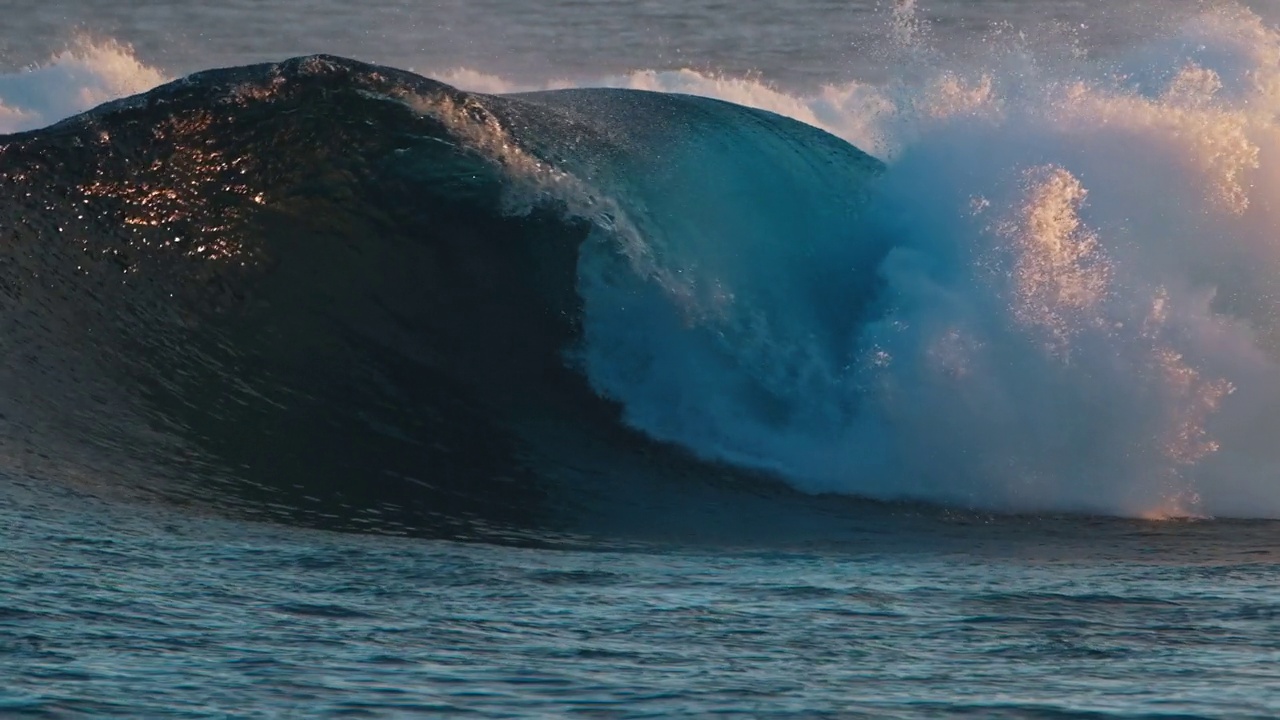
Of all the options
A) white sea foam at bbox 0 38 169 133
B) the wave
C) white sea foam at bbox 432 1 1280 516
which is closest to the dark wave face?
the wave

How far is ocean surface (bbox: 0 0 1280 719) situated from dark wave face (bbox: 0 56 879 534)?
36mm

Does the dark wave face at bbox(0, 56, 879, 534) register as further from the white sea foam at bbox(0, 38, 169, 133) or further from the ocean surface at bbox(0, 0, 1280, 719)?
the white sea foam at bbox(0, 38, 169, 133)

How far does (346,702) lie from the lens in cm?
601

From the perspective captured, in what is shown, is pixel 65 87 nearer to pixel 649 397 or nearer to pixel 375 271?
pixel 375 271

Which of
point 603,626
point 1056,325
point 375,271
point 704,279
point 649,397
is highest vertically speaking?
point 704,279

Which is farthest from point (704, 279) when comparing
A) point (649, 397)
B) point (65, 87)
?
point (65, 87)

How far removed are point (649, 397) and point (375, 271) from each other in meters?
2.44

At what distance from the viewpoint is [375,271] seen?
13.0m

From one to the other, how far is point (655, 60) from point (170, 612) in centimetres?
3302

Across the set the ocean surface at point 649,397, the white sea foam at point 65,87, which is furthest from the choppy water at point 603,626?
the white sea foam at point 65,87

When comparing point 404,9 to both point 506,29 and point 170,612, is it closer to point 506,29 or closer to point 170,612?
point 506,29

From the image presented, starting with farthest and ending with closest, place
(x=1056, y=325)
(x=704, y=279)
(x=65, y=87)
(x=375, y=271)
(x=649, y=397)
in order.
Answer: (x=65, y=87), (x=375, y=271), (x=704, y=279), (x=649, y=397), (x=1056, y=325)

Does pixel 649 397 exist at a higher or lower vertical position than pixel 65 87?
lower

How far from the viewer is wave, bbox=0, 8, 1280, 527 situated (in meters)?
11.1
